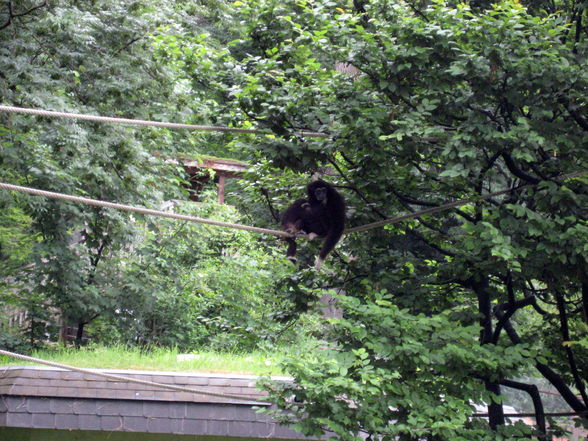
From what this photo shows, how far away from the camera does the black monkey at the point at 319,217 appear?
6734 mm

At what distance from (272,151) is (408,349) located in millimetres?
1997

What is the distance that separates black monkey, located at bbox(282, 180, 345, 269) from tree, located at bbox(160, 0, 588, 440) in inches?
9.9

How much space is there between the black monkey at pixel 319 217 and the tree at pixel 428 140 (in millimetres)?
252

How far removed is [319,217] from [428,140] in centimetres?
180

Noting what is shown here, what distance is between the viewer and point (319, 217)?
689 cm

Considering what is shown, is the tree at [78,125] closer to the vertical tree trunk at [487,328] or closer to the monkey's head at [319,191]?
the monkey's head at [319,191]

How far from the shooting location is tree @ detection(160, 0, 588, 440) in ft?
A: 16.1

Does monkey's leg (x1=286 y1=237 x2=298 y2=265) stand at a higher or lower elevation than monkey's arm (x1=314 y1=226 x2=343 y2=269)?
lower

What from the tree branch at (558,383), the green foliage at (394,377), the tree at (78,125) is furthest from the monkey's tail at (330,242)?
the tree at (78,125)

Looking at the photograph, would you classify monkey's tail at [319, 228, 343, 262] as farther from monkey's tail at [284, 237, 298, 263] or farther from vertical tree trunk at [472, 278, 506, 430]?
vertical tree trunk at [472, 278, 506, 430]

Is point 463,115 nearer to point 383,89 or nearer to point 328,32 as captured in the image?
point 383,89

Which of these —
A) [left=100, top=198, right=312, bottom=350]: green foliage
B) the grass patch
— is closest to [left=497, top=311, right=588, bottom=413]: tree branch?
the grass patch

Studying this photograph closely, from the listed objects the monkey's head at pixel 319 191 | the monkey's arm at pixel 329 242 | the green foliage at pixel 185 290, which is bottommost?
the green foliage at pixel 185 290

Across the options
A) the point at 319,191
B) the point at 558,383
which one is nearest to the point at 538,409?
the point at 558,383
